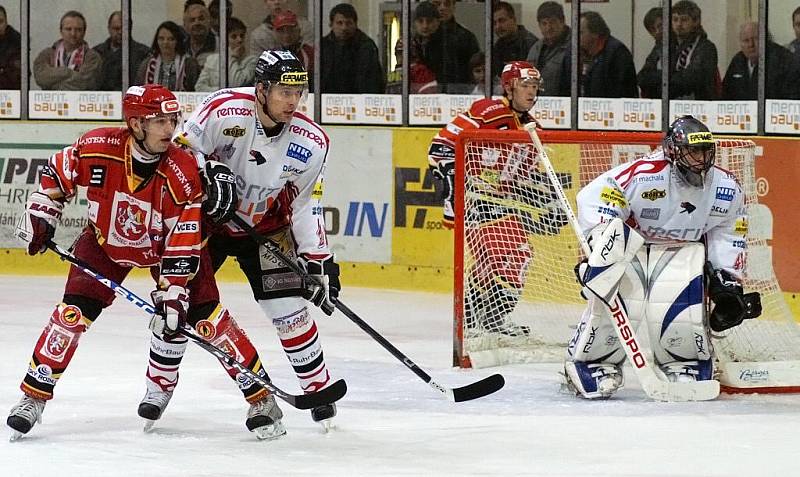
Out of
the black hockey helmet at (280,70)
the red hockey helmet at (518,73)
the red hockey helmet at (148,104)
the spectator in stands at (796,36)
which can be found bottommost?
the red hockey helmet at (148,104)

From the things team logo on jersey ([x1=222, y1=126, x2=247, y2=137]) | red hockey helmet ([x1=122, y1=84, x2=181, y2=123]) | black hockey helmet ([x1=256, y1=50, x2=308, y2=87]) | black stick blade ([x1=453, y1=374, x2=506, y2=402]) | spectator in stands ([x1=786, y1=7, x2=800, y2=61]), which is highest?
spectator in stands ([x1=786, y1=7, x2=800, y2=61])

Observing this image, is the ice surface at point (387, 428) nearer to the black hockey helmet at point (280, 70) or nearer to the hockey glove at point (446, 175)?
the hockey glove at point (446, 175)

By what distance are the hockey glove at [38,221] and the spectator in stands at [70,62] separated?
15.5ft

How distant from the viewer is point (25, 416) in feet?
14.5

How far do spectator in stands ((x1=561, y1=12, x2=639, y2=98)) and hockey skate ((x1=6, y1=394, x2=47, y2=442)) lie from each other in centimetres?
425

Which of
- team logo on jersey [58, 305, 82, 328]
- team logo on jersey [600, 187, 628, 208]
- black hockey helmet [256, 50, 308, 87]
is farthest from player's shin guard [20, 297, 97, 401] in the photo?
team logo on jersey [600, 187, 628, 208]

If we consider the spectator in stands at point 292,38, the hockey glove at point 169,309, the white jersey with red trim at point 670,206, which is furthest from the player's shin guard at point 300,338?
the spectator in stands at point 292,38

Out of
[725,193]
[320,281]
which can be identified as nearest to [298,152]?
[320,281]

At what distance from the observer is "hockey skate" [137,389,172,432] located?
4570mm

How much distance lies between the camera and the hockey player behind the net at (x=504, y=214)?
613 centimetres

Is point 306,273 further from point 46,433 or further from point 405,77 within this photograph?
point 405,77

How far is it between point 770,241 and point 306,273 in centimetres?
300

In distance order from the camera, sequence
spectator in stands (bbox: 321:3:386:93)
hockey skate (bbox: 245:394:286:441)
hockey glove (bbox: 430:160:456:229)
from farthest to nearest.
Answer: spectator in stands (bbox: 321:3:386:93) → hockey glove (bbox: 430:160:456:229) → hockey skate (bbox: 245:394:286:441)

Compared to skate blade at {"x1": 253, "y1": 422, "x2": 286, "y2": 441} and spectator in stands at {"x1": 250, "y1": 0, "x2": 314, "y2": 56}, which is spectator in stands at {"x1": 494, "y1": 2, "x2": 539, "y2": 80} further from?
skate blade at {"x1": 253, "y1": 422, "x2": 286, "y2": 441}
